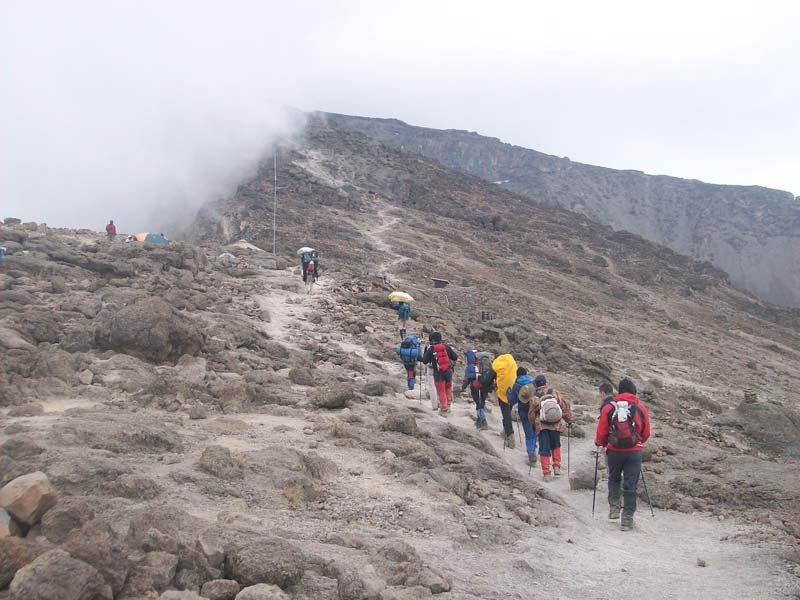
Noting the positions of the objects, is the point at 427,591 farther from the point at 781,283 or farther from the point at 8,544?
the point at 781,283

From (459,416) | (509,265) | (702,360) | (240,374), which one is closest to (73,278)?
(240,374)

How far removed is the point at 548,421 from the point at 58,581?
598 centimetres

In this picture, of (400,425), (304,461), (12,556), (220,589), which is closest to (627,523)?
(400,425)

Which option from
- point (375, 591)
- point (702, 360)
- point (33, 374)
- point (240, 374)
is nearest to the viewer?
point (375, 591)

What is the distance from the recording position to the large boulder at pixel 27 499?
11.0 ft

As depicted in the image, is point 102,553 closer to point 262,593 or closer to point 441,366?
point 262,593

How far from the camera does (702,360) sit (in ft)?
84.1

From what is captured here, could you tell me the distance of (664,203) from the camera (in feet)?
323

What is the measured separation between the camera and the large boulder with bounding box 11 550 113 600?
260 cm

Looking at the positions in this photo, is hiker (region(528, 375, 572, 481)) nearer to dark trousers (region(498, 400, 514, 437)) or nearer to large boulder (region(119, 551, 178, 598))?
dark trousers (region(498, 400, 514, 437))

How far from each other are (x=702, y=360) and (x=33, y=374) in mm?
24810

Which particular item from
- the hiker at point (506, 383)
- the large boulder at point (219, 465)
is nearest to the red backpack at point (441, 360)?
the hiker at point (506, 383)

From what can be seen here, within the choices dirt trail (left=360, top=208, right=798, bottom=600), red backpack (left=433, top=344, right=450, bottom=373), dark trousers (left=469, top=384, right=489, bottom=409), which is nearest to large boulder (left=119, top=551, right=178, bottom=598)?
dirt trail (left=360, top=208, right=798, bottom=600)

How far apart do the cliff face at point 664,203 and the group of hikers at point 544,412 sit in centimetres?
7680
